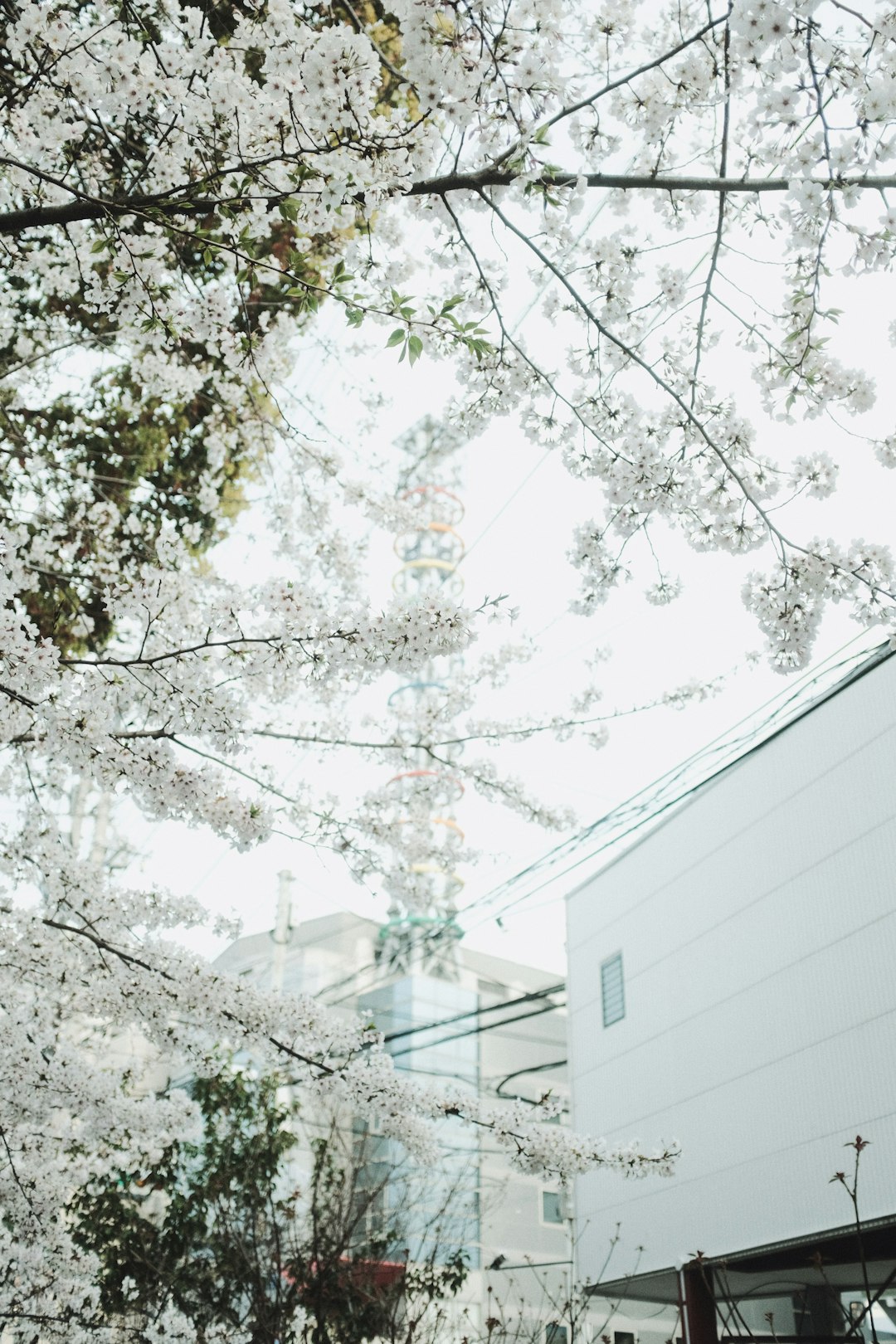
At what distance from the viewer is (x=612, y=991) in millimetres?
9266

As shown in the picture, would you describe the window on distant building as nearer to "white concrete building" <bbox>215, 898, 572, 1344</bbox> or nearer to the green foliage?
"white concrete building" <bbox>215, 898, 572, 1344</bbox>

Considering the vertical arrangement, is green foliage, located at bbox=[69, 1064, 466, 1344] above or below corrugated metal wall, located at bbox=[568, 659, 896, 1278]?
below

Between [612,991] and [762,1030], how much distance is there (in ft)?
7.92

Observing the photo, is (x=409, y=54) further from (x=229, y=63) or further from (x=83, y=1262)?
(x=83, y=1262)

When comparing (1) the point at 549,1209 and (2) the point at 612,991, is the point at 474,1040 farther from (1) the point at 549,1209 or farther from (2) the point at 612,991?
(2) the point at 612,991

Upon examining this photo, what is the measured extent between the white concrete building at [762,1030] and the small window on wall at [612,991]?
0.9 inches

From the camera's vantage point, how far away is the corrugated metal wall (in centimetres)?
616

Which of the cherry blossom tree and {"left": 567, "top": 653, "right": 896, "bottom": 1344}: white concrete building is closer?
the cherry blossom tree

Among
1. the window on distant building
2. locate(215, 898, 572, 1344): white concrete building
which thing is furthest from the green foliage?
the window on distant building

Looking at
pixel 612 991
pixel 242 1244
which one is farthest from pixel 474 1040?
pixel 242 1244

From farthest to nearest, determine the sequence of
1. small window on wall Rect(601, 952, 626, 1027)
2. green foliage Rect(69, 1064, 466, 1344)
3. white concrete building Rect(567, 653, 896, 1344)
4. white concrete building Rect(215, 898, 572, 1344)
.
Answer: white concrete building Rect(215, 898, 572, 1344), small window on wall Rect(601, 952, 626, 1027), green foliage Rect(69, 1064, 466, 1344), white concrete building Rect(567, 653, 896, 1344)

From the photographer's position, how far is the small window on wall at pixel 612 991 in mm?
9070

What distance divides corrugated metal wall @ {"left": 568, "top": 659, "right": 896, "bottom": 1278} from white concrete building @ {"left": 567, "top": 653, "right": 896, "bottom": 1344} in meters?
0.02

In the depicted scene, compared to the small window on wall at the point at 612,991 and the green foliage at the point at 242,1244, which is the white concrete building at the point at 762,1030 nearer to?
the small window on wall at the point at 612,991
